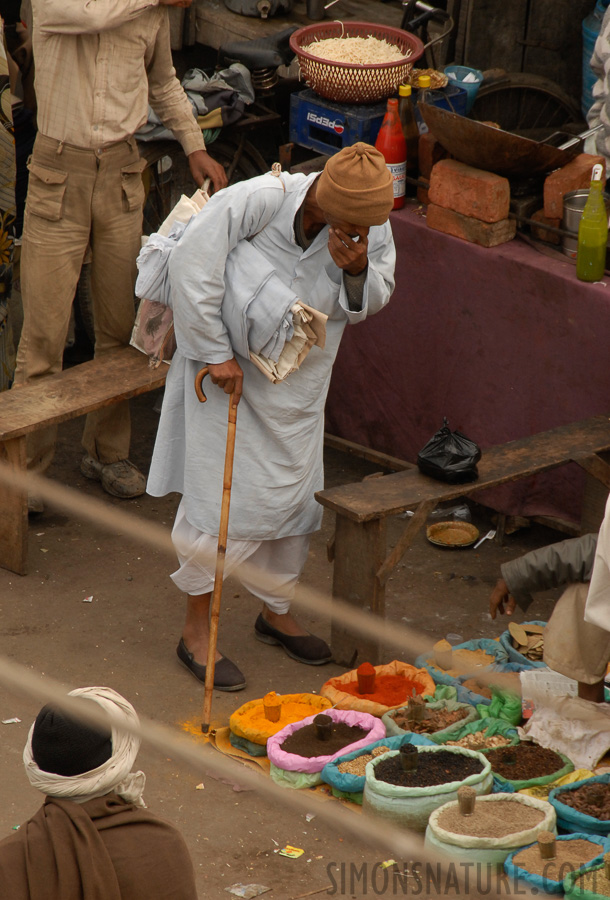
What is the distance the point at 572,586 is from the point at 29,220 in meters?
3.05

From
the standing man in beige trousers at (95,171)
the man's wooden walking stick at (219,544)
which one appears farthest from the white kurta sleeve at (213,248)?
the standing man in beige trousers at (95,171)

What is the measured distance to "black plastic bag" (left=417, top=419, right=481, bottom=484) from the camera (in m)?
4.88

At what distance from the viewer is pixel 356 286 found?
4.41 metres

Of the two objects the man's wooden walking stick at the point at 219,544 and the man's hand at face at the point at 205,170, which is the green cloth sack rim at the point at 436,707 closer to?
the man's wooden walking stick at the point at 219,544

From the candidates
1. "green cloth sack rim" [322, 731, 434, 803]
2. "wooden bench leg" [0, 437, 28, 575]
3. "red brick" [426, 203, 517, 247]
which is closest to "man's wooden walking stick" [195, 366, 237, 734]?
"green cloth sack rim" [322, 731, 434, 803]

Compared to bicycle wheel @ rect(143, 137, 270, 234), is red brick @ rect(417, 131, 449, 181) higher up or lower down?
higher up

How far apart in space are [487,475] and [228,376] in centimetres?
121

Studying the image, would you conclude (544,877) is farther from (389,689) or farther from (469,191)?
(469,191)

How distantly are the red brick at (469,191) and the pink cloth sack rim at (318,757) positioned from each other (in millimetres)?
2469

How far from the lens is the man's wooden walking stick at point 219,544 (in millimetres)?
4508

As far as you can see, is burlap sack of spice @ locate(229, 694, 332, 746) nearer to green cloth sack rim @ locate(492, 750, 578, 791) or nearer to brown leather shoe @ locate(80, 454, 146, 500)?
green cloth sack rim @ locate(492, 750, 578, 791)

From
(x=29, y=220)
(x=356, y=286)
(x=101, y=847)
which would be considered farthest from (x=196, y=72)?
(x=101, y=847)

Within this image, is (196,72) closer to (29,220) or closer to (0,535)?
(29,220)

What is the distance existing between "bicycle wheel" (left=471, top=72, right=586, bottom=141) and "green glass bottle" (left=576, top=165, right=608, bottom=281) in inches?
60.1
